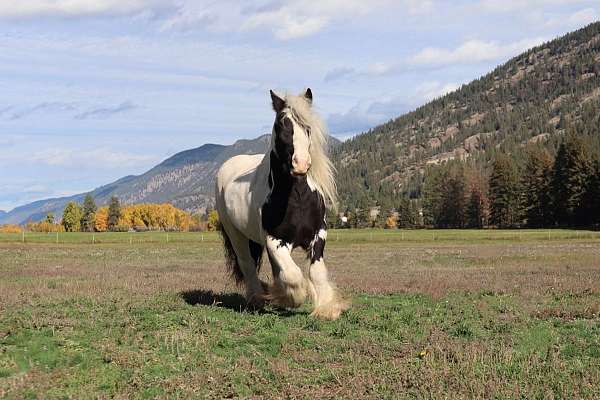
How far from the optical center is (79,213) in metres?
178

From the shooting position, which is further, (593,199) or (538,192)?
(538,192)

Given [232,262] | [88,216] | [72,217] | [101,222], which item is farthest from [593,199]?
[101,222]

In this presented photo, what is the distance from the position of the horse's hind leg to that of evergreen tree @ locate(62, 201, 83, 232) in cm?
16963

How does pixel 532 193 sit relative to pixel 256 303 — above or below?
above

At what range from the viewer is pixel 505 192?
379 feet

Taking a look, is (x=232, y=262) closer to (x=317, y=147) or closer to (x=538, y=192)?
(x=317, y=147)

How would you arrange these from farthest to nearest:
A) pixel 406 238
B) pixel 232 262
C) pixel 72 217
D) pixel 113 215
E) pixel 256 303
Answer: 1. pixel 113 215
2. pixel 72 217
3. pixel 406 238
4. pixel 232 262
5. pixel 256 303

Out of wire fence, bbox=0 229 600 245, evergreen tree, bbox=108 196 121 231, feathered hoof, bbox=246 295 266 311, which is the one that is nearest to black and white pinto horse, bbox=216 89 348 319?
feathered hoof, bbox=246 295 266 311

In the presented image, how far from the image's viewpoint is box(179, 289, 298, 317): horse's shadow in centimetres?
1333

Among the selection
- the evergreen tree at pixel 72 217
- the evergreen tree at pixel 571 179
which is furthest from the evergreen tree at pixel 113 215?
the evergreen tree at pixel 571 179

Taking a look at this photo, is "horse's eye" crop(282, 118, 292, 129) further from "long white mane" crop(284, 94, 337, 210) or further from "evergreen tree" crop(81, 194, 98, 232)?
"evergreen tree" crop(81, 194, 98, 232)

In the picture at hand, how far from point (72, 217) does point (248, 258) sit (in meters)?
172

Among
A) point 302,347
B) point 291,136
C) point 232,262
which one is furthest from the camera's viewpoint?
point 232,262

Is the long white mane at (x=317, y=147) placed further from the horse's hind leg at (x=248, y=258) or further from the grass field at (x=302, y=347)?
the horse's hind leg at (x=248, y=258)
